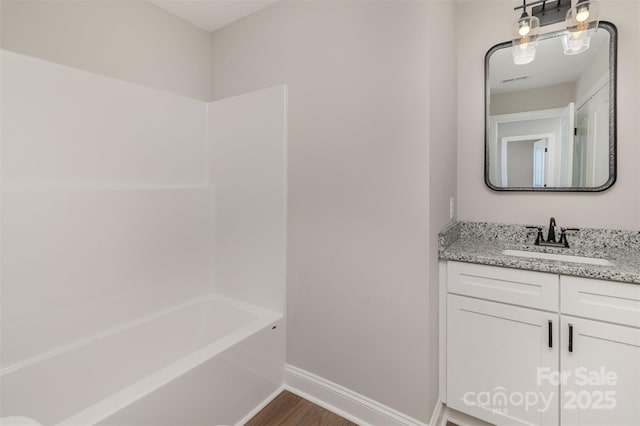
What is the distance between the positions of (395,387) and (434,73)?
164 cm

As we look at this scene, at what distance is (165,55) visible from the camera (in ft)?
7.23

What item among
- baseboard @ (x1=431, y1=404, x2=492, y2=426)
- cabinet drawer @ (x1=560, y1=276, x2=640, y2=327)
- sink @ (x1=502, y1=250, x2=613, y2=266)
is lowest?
baseboard @ (x1=431, y1=404, x2=492, y2=426)

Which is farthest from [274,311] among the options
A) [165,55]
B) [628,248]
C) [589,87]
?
[589,87]

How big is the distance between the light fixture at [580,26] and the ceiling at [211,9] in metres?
1.74

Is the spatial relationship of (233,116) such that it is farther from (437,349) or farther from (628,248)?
(628,248)

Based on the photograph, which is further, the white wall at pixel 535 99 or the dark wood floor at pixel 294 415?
the white wall at pixel 535 99

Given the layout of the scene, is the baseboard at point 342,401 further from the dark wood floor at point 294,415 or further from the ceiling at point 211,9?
the ceiling at point 211,9

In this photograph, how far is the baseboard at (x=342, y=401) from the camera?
1644 mm

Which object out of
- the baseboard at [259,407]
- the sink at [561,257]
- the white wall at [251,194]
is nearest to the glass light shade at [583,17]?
the sink at [561,257]

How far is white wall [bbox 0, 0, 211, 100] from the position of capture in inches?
62.9

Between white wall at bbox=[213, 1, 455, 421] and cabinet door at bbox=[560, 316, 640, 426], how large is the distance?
584 millimetres

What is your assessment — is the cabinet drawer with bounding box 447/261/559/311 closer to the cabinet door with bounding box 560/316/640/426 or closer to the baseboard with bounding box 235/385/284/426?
the cabinet door with bounding box 560/316/640/426

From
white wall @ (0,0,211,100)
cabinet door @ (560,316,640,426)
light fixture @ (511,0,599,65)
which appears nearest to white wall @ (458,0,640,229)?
light fixture @ (511,0,599,65)

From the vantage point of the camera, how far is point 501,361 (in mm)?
1560
